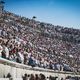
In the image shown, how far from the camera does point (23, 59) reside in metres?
20.6

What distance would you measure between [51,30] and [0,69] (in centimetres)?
4832

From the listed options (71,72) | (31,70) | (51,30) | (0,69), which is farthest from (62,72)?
(51,30)

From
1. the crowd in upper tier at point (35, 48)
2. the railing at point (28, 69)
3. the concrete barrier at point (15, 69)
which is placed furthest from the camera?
the crowd in upper tier at point (35, 48)

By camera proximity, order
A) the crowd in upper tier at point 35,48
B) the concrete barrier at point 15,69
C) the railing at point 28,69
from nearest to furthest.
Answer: the concrete barrier at point 15,69 → the railing at point 28,69 → the crowd in upper tier at point 35,48

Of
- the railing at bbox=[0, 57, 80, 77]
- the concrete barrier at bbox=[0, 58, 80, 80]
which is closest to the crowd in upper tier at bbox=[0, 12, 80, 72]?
the railing at bbox=[0, 57, 80, 77]

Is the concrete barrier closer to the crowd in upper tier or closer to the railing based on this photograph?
the railing

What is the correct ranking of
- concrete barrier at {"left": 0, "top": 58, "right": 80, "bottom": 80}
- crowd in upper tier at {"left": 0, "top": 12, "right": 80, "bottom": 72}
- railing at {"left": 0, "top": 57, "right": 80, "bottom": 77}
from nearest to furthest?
concrete barrier at {"left": 0, "top": 58, "right": 80, "bottom": 80}
railing at {"left": 0, "top": 57, "right": 80, "bottom": 77}
crowd in upper tier at {"left": 0, "top": 12, "right": 80, "bottom": 72}

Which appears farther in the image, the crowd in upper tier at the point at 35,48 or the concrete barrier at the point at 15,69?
the crowd in upper tier at the point at 35,48

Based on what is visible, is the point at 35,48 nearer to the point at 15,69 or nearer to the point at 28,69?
the point at 28,69

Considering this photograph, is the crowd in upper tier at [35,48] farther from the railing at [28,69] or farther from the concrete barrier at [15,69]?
the concrete barrier at [15,69]

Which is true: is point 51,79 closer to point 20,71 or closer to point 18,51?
point 18,51

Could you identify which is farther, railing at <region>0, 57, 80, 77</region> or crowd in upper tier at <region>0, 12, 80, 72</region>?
crowd in upper tier at <region>0, 12, 80, 72</region>

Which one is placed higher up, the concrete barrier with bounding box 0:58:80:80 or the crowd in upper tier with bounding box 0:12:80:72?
the crowd in upper tier with bounding box 0:12:80:72

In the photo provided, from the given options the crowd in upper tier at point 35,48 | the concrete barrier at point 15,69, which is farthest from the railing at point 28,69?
the crowd in upper tier at point 35,48
